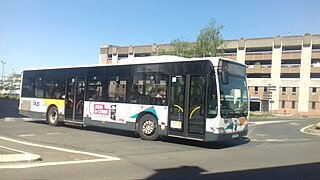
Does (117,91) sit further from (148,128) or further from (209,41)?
(209,41)

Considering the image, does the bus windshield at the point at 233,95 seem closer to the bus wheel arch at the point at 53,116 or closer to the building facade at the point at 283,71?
the bus wheel arch at the point at 53,116

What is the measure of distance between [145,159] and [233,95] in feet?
15.0

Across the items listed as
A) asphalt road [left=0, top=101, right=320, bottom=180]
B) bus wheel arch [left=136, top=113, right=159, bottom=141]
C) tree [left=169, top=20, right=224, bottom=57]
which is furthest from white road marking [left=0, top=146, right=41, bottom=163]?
tree [left=169, top=20, right=224, bottom=57]

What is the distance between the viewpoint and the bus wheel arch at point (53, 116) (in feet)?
60.3

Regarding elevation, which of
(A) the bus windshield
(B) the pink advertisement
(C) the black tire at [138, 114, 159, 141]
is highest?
(A) the bus windshield

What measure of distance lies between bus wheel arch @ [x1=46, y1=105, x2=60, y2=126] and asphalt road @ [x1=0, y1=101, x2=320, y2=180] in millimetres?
3160

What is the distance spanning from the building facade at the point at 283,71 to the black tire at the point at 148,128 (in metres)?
56.6

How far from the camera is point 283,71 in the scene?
75500 mm

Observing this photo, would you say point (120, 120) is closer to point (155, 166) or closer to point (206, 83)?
point (206, 83)

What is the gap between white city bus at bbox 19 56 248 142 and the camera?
12523mm

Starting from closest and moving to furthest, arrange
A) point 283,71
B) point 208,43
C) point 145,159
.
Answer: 1. point 145,159
2. point 208,43
3. point 283,71

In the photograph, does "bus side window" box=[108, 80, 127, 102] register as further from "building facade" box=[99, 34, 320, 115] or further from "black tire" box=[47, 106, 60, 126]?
"building facade" box=[99, 34, 320, 115]

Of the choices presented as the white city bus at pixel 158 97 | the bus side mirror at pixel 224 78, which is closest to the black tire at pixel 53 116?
the white city bus at pixel 158 97

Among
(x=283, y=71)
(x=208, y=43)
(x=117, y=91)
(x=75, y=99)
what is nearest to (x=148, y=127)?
→ (x=117, y=91)
